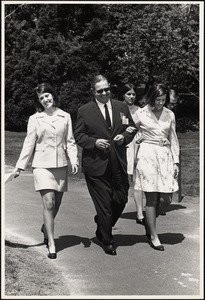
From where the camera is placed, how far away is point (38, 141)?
20.1 ft

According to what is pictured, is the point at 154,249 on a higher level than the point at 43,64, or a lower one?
lower

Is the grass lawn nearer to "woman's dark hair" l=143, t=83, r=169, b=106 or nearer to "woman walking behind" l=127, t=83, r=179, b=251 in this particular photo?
"woman walking behind" l=127, t=83, r=179, b=251

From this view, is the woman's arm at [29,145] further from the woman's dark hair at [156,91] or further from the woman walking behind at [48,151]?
the woman's dark hair at [156,91]

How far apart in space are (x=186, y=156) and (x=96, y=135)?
11.4m

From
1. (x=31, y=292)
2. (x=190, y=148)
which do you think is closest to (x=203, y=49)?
(x=31, y=292)

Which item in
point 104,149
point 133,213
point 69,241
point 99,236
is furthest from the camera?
point 133,213

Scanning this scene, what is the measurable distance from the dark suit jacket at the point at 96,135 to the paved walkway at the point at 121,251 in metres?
0.93

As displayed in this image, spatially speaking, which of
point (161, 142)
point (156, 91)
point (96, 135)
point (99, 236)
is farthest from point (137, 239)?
point (156, 91)

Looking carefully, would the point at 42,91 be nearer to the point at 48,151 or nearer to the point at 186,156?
the point at 48,151

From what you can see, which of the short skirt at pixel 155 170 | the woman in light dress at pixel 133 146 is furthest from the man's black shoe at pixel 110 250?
the woman in light dress at pixel 133 146

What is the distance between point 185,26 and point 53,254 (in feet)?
48.9

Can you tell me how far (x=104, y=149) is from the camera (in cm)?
616

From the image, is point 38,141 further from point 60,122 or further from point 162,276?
point 162,276

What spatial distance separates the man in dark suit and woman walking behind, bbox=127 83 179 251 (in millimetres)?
284
